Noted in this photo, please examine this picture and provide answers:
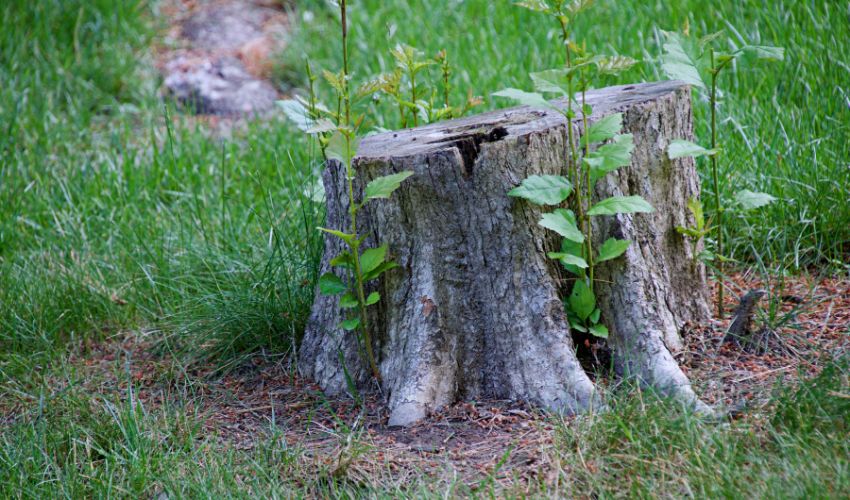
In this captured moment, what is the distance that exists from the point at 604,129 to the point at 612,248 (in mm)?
363

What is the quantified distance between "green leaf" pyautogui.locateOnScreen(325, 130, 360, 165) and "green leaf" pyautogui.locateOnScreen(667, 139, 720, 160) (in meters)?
0.96

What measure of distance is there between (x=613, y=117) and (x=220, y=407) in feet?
5.33

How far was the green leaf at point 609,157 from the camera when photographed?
231 cm

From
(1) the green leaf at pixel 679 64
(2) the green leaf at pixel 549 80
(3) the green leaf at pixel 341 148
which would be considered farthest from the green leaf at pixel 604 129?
(3) the green leaf at pixel 341 148

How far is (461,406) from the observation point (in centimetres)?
250

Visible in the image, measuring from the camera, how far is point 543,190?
2.34m

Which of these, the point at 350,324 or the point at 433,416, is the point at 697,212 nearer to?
the point at 433,416

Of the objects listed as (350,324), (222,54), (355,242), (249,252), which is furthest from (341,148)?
(222,54)

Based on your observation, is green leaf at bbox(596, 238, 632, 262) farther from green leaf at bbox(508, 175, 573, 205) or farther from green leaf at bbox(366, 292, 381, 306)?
green leaf at bbox(366, 292, 381, 306)

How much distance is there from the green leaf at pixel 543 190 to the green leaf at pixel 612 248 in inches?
8.3

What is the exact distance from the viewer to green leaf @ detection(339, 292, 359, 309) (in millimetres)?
2537

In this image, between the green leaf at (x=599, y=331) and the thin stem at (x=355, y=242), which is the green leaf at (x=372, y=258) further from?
the green leaf at (x=599, y=331)

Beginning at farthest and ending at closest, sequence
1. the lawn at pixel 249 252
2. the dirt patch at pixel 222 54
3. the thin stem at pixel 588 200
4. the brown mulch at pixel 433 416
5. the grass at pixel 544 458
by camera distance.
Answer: the dirt patch at pixel 222 54 < the thin stem at pixel 588 200 < the brown mulch at pixel 433 416 < the lawn at pixel 249 252 < the grass at pixel 544 458

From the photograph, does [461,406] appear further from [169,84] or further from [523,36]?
[169,84]
